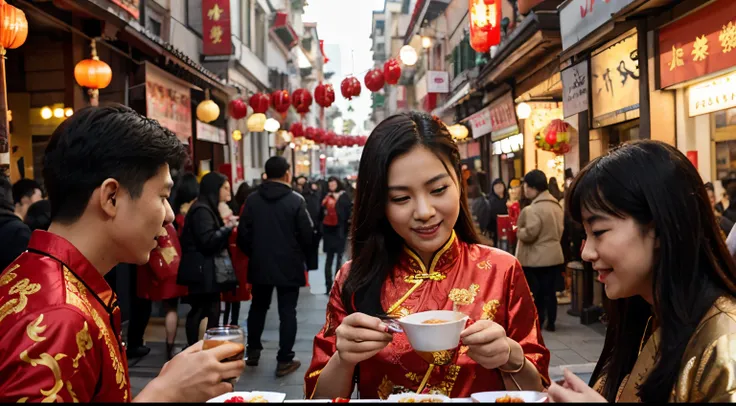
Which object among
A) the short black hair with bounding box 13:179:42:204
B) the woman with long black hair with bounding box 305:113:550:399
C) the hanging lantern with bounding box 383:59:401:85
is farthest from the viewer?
the hanging lantern with bounding box 383:59:401:85

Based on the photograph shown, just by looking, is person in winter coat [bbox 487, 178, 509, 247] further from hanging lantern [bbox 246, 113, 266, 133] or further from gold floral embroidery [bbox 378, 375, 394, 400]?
gold floral embroidery [bbox 378, 375, 394, 400]

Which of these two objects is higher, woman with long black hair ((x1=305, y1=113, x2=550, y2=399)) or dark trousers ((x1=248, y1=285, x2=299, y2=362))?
woman with long black hair ((x1=305, y1=113, x2=550, y2=399))

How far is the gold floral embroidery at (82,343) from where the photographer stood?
161cm

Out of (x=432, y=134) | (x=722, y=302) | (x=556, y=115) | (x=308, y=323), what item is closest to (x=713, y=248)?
(x=722, y=302)

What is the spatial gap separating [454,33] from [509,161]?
33.9 ft

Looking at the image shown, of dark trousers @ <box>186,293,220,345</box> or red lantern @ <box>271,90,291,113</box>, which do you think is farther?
red lantern @ <box>271,90,291,113</box>

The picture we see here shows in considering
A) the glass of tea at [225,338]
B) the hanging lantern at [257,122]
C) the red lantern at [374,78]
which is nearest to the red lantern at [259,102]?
the hanging lantern at [257,122]

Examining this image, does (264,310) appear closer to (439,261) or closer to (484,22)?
(439,261)

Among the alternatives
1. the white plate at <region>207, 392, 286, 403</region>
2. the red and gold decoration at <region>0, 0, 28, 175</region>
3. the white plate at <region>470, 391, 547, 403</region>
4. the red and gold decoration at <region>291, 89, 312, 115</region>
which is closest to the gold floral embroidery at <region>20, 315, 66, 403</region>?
the white plate at <region>207, 392, 286, 403</region>

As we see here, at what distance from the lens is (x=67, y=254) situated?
188 cm

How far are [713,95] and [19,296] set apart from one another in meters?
6.79

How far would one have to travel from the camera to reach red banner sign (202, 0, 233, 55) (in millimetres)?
15898

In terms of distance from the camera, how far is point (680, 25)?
6668 millimetres

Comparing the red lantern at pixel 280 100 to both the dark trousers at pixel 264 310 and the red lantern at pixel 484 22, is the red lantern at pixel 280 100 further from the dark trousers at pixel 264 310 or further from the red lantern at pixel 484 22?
the dark trousers at pixel 264 310
